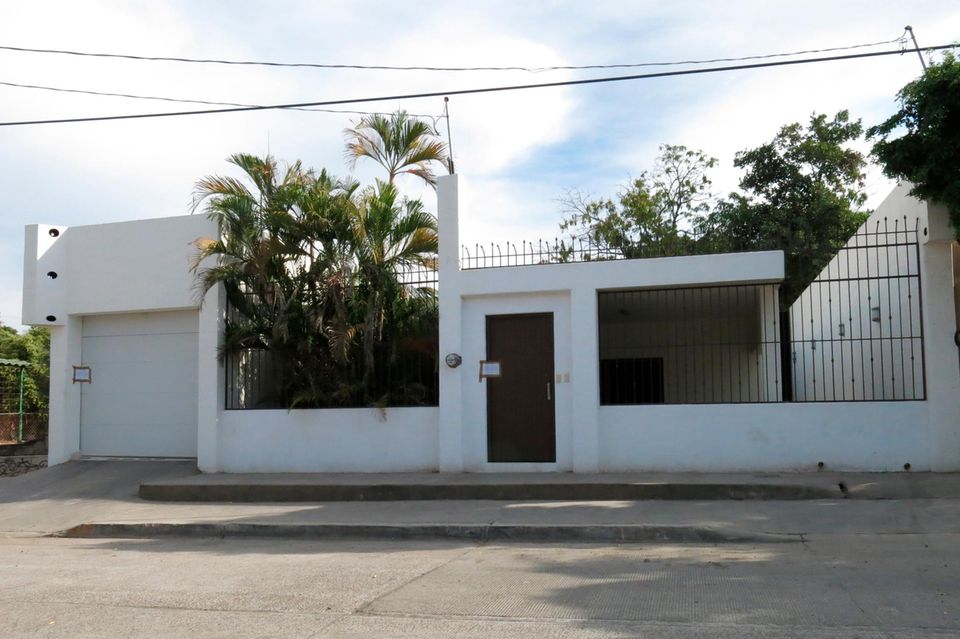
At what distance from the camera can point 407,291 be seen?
13898 millimetres

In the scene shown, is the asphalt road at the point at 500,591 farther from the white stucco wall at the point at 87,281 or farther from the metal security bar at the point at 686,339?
the white stucco wall at the point at 87,281

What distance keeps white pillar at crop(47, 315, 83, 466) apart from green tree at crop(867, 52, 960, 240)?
13911 millimetres

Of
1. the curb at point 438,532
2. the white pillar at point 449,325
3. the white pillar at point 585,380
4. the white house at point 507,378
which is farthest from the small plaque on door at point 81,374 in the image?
the white pillar at point 585,380

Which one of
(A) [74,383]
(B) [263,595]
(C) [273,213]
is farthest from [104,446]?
(B) [263,595]

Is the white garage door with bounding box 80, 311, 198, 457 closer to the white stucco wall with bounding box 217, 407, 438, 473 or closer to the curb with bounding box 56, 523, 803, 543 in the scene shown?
the white stucco wall with bounding box 217, 407, 438, 473

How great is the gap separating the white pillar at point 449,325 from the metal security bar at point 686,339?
2.30m

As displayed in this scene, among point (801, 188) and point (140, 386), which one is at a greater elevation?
point (801, 188)

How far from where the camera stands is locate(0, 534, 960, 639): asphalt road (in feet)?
19.1

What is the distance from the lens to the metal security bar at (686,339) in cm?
1377

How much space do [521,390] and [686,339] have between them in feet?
24.1

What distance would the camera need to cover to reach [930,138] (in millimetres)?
10555

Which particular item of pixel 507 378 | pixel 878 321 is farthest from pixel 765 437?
pixel 507 378

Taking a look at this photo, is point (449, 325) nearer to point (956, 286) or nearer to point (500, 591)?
point (500, 591)

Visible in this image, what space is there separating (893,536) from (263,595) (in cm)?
628
